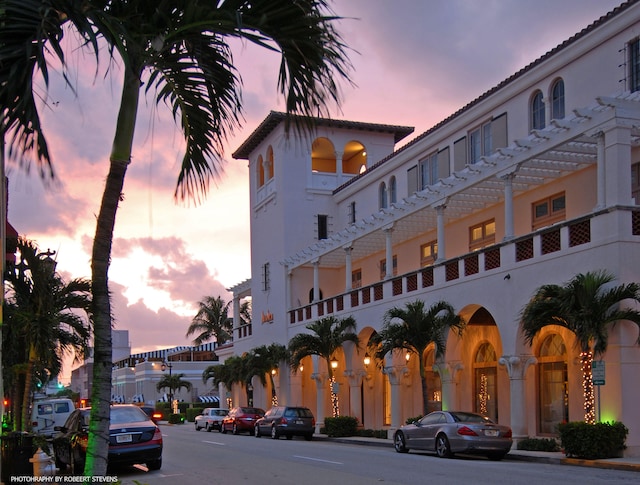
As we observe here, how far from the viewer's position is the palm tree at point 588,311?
66.1 feet

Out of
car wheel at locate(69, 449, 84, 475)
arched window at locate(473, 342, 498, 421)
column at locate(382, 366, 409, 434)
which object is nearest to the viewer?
car wheel at locate(69, 449, 84, 475)

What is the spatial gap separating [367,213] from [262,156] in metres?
10.3

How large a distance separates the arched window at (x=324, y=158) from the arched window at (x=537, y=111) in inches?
793

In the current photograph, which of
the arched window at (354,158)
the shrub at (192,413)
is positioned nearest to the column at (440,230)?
the arched window at (354,158)

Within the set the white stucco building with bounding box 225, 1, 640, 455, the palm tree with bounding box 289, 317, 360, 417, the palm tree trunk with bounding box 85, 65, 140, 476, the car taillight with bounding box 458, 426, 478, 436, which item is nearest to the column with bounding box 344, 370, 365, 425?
the white stucco building with bounding box 225, 1, 640, 455

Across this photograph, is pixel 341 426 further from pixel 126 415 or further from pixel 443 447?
pixel 126 415

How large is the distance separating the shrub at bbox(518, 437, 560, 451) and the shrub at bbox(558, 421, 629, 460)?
2.71 meters

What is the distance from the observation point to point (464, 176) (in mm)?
28734

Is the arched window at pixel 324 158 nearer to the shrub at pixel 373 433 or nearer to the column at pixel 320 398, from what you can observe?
the column at pixel 320 398

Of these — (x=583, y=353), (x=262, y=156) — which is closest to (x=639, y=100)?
(x=583, y=353)

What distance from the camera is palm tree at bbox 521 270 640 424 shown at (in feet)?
66.1

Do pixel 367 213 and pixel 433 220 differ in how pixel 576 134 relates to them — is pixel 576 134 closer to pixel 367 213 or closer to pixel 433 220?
pixel 433 220

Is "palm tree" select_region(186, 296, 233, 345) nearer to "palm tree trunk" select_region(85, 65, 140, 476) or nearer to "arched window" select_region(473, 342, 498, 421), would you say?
"arched window" select_region(473, 342, 498, 421)

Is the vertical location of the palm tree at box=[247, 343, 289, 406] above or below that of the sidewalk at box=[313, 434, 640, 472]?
above
